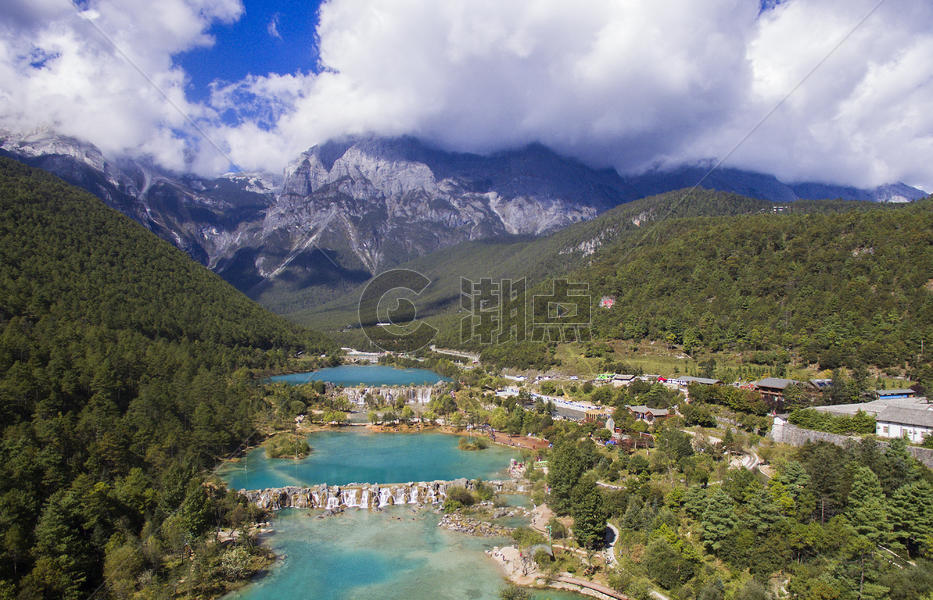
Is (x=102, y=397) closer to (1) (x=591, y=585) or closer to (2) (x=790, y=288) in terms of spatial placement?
(1) (x=591, y=585)

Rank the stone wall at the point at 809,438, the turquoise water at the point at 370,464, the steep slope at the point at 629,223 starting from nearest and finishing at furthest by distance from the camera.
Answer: the stone wall at the point at 809,438 < the turquoise water at the point at 370,464 < the steep slope at the point at 629,223

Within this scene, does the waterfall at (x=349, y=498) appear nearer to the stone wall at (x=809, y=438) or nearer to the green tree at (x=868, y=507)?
the green tree at (x=868, y=507)

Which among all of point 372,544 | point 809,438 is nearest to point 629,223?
point 809,438

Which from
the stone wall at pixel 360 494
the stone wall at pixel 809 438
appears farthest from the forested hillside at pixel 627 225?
the stone wall at pixel 360 494

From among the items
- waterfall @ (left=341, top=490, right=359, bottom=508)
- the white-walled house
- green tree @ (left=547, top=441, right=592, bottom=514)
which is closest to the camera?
the white-walled house

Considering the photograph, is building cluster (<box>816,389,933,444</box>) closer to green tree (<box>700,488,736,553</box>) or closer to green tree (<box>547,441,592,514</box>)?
green tree (<box>700,488,736,553</box>)

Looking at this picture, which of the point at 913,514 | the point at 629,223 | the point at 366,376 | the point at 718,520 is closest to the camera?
the point at 913,514

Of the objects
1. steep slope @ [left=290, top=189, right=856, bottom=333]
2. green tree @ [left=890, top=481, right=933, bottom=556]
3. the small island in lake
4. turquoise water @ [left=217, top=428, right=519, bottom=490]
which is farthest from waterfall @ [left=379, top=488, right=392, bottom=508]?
steep slope @ [left=290, top=189, right=856, bottom=333]
